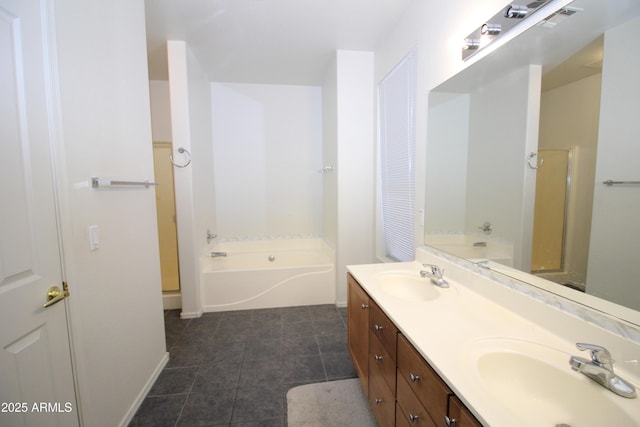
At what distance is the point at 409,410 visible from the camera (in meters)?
0.94

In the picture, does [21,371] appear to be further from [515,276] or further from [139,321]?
[515,276]

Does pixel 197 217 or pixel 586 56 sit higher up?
pixel 586 56

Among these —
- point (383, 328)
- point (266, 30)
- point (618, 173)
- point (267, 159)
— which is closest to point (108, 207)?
point (383, 328)

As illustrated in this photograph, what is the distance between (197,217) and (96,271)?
1442 mm

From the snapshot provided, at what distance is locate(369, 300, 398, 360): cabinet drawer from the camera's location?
108cm

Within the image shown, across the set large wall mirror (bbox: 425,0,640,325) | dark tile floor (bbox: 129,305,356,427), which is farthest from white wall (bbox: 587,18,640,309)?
dark tile floor (bbox: 129,305,356,427)

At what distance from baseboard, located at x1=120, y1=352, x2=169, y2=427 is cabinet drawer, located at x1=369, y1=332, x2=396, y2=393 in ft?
4.80

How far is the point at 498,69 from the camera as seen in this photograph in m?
1.21

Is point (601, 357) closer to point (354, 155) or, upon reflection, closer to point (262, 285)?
point (354, 155)

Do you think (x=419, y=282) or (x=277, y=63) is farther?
(x=277, y=63)

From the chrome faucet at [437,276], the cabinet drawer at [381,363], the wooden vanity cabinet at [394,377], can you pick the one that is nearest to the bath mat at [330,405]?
the wooden vanity cabinet at [394,377]

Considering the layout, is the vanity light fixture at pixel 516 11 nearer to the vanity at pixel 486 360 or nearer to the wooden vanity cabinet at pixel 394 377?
the vanity at pixel 486 360

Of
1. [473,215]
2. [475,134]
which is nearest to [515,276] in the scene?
[473,215]

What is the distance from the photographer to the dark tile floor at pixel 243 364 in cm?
151
